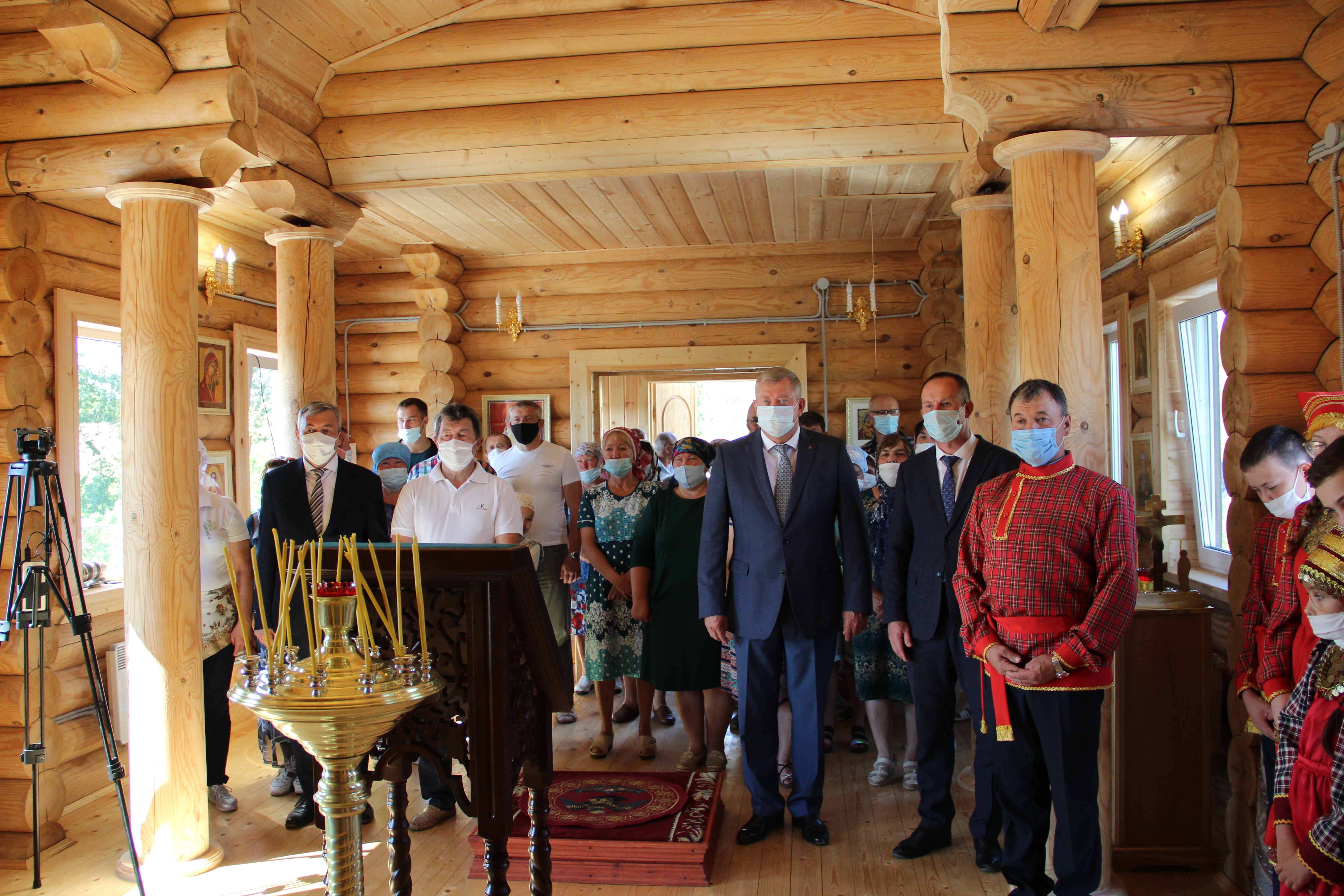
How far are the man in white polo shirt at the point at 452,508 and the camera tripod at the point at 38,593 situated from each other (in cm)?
117

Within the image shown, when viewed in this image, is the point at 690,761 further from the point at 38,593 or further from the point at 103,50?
the point at 103,50

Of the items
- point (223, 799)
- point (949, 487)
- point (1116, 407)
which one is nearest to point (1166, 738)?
point (949, 487)

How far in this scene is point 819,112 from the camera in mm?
4699

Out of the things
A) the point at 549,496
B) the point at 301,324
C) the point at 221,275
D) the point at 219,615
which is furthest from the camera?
the point at 221,275

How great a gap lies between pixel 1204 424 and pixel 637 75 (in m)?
3.65

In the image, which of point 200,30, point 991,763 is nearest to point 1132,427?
point 991,763

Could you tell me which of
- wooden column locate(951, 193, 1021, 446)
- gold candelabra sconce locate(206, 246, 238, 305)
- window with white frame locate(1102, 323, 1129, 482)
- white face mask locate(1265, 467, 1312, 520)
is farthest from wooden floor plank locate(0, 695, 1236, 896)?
gold candelabra sconce locate(206, 246, 238, 305)

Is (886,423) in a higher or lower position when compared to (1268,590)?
higher

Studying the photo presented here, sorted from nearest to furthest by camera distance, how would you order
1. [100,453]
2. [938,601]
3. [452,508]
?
1. [938,601]
2. [452,508]
3. [100,453]

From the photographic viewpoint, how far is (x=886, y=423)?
5824 millimetres

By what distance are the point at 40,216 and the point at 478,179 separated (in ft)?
6.70

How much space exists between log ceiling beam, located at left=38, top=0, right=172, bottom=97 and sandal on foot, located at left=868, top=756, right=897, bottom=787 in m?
4.33

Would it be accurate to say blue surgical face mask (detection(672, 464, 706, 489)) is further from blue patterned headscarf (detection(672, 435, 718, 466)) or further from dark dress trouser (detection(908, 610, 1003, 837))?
dark dress trouser (detection(908, 610, 1003, 837))

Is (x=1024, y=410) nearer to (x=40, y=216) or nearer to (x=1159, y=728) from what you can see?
(x=1159, y=728)
